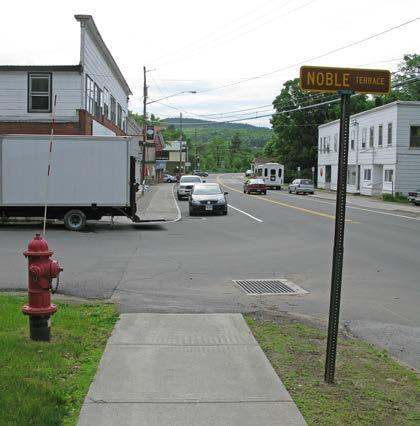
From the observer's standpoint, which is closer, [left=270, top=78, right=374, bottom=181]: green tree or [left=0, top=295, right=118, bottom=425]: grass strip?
[left=0, top=295, right=118, bottom=425]: grass strip

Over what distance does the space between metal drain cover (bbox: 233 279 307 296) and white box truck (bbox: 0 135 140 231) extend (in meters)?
10.2

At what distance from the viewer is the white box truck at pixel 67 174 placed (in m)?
19.9

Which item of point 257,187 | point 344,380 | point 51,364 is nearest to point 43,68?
point 51,364

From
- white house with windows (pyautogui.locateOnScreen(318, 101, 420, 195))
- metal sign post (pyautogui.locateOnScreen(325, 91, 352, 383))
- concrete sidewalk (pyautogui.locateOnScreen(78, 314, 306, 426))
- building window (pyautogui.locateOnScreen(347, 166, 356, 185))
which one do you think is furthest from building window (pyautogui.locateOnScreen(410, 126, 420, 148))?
metal sign post (pyautogui.locateOnScreen(325, 91, 352, 383))

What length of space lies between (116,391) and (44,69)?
24984mm

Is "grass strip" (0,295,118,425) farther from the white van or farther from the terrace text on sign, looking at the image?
the white van

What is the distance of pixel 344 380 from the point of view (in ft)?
16.9

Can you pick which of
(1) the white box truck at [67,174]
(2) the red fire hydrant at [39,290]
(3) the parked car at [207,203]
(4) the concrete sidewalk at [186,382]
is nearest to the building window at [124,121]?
(3) the parked car at [207,203]

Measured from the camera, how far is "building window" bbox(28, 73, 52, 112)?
27562mm

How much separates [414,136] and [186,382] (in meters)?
45.7

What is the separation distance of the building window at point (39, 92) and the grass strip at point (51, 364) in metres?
21.4

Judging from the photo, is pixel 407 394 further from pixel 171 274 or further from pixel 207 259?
pixel 207 259

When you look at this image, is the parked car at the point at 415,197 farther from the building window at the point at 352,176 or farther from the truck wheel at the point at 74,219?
the truck wheel at the point at 74,219

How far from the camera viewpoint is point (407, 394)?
486cm
